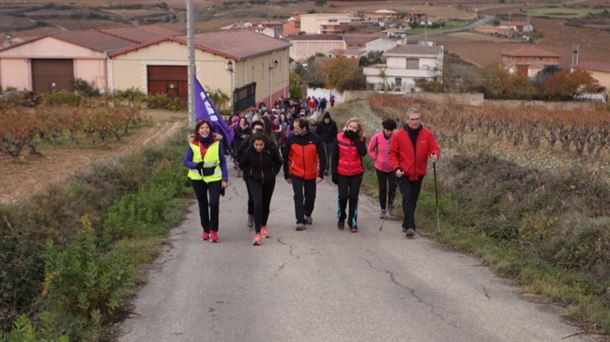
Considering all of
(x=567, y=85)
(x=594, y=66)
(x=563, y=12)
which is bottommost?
(x=567, y=85)

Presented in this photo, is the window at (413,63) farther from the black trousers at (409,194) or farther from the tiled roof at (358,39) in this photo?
the black trousers at (409,194)

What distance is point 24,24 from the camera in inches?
3812

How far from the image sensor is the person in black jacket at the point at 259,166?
10.5 meters

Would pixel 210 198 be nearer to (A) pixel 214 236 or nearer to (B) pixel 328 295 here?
(A) pixel 214 236

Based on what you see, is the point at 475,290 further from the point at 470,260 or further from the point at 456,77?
the point at 456,77

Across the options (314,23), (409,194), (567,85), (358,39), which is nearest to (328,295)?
(409,194)

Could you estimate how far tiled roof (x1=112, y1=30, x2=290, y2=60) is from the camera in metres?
38.8

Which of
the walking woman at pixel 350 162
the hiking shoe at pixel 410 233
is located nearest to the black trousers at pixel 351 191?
the walking woman at pixel 350 162

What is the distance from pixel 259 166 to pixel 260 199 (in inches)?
17.4

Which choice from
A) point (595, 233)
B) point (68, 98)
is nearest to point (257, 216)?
point (595, 233)

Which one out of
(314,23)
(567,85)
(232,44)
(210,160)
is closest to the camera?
(210,160)

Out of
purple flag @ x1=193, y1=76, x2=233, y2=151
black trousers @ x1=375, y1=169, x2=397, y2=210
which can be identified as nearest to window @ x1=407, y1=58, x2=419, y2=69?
purple flag @ x1=193, y1=76, x2=233, y2=151

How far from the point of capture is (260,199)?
10.6 meters

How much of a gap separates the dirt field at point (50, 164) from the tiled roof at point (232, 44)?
11367 millimetres
